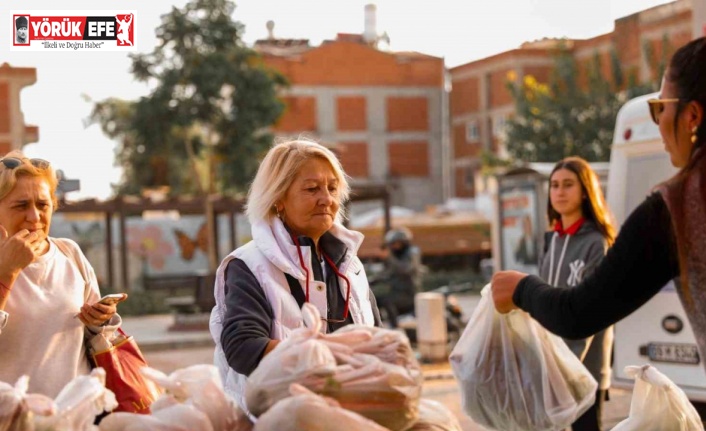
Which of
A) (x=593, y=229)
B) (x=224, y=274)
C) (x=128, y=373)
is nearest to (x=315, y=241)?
(x=224, y=274)

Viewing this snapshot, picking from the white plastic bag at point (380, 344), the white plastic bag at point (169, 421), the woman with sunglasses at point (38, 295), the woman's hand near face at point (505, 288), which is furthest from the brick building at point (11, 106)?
the white plastic bag at point (380, 344)

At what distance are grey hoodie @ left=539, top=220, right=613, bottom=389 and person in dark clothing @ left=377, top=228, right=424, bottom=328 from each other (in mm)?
8729

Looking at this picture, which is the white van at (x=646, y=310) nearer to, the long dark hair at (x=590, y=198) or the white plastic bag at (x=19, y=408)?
the long dark hair at (x=590, y=198)

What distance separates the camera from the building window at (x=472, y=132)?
6344cm

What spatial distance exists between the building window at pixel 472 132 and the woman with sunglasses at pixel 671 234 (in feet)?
200

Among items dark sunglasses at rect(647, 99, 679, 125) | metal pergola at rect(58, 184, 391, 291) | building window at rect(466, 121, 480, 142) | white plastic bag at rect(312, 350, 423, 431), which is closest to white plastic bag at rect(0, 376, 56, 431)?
white plastic bag at rect(312, 350, 423, 431)

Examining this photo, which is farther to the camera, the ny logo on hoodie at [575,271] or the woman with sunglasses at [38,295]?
the ny logo on hoodie at [575,271]

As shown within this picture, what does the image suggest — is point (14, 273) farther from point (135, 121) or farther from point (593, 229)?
point (135, 121)

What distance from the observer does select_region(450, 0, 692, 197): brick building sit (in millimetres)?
46000

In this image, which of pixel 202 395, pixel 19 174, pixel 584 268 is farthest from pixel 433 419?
pixel 584 268

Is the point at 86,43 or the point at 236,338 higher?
the point at 86,43

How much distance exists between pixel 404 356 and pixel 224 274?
1142 mm

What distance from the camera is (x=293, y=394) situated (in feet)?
7.74

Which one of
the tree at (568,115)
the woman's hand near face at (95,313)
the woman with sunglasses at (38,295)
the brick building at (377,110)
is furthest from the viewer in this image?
the brick building at (377,110)
